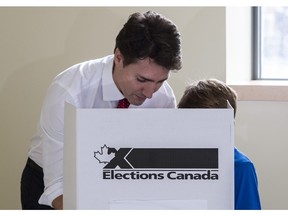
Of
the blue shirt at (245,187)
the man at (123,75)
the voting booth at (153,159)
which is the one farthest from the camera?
the man at (123,75)

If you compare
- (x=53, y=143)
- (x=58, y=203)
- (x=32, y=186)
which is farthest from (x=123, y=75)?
(x=32, y=186)

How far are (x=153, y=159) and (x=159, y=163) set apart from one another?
0.04 ft

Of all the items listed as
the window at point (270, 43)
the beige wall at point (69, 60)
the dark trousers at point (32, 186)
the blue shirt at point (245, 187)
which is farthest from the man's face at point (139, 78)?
the window at point (270, 43)

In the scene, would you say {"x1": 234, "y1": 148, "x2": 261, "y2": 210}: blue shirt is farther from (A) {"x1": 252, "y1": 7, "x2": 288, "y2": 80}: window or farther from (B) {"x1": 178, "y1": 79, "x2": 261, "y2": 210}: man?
(A) {"x1": 252, "y1": 7, "x2": 288, "y2": 80}: window

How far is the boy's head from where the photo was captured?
5.14 ft

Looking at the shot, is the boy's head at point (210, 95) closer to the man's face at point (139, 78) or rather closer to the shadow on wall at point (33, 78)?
the man's face at point (139, 78)

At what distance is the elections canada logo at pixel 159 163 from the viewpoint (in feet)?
3.59

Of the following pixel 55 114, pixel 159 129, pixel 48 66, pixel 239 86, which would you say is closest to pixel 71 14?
pixel 48 66

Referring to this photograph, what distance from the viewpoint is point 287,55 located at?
309 centimetres

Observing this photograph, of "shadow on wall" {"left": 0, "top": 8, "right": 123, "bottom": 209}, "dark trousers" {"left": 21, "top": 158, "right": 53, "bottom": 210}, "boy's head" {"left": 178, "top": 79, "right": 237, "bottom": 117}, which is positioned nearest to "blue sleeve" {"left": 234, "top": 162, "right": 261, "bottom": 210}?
"boy's head" {"left": 178, "top": 79, "right": 237, "bottom": 117}

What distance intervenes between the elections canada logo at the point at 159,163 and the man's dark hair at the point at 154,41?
502 mm

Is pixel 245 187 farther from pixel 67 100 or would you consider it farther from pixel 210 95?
pixel 67 100

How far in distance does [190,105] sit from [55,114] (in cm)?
35

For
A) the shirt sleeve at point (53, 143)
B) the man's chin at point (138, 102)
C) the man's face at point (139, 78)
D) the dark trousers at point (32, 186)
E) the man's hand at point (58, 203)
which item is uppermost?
the man's face at point (139, 78)
